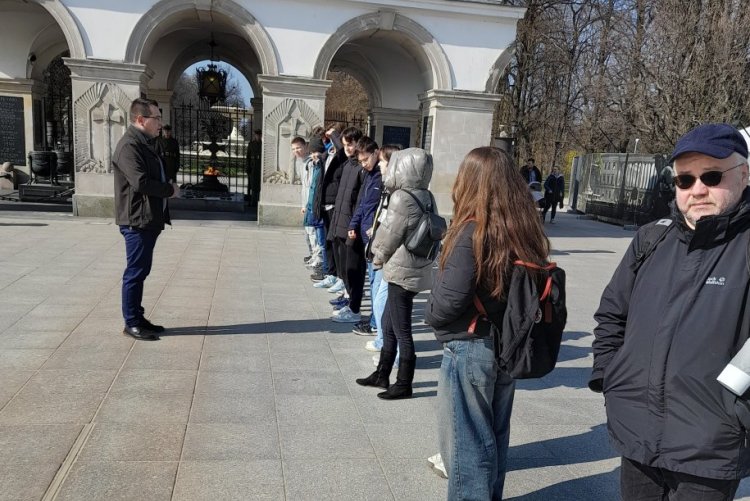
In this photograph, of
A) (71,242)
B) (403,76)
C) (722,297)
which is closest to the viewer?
(722,297)

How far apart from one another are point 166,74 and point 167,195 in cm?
1362

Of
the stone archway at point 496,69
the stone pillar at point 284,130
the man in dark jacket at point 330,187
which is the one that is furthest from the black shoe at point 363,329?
the stone archway at point 496,69

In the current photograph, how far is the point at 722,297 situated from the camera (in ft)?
5.97

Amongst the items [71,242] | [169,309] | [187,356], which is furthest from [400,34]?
[187,356]

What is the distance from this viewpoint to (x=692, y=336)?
185 centimetres

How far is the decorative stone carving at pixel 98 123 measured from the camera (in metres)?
11.4

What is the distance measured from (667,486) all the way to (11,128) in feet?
53.6

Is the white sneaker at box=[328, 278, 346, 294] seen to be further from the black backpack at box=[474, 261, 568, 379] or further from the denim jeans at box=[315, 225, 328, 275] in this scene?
the black backpack at box=[474, 261, 568, 379]

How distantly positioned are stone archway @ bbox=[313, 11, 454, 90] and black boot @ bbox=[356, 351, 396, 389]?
8.82 metres

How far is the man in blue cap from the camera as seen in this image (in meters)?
1.82

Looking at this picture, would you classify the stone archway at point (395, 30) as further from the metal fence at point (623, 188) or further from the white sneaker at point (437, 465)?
the white sneaker at point (437, 465)

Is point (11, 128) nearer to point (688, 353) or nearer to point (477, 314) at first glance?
point (477, 314)

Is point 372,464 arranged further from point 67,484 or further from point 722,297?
point 722,297

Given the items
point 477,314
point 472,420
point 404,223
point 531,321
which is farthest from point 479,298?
point 404,223
